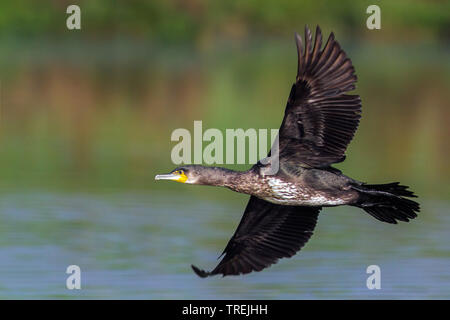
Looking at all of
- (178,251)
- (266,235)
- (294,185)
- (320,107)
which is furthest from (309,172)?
(178,251)

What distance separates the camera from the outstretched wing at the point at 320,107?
845cm

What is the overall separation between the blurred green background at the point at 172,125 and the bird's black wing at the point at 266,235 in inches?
35.7

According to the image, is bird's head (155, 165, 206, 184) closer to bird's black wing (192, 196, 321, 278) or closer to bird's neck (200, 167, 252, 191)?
bird's neck (200, 167, 252, 191)

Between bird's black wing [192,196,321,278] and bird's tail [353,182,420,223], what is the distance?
0.60 metres

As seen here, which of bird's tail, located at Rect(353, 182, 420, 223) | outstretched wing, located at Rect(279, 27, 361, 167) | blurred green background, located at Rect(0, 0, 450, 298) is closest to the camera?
outstretched wing, located at Rect(279, 27, 361, 167)

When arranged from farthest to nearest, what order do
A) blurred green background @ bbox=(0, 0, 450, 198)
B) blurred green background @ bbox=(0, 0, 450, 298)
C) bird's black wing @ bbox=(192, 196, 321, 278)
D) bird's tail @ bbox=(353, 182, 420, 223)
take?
1. blurred green background @ bbox=(0, 0, 450, 198)
2. blurred green background @ bbox=(0, 0, 450, 298)
3. bird's black wing @ bbox=(192, 196, 321, 278)
4. bird's tail @ bbox=(353, 182, 420, 223)

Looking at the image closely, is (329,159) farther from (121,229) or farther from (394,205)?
(121,229)

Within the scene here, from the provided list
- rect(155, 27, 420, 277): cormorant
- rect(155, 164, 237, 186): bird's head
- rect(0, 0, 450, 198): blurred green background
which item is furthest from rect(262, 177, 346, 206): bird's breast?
rect(0, 0, 450, 198): blurred green background

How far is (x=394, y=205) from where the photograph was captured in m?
8.84

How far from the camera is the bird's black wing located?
359 inches

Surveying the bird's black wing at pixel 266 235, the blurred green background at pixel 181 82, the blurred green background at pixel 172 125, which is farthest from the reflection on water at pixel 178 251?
the blurred green background at pixel 181 82

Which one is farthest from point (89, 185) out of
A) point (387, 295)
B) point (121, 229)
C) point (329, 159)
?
point (329, 159)

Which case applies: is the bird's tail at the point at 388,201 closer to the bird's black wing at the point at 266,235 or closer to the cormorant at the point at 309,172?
the cormorant at the point at 309,172

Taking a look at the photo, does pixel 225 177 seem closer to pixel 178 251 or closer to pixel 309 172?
pixel 309 172
